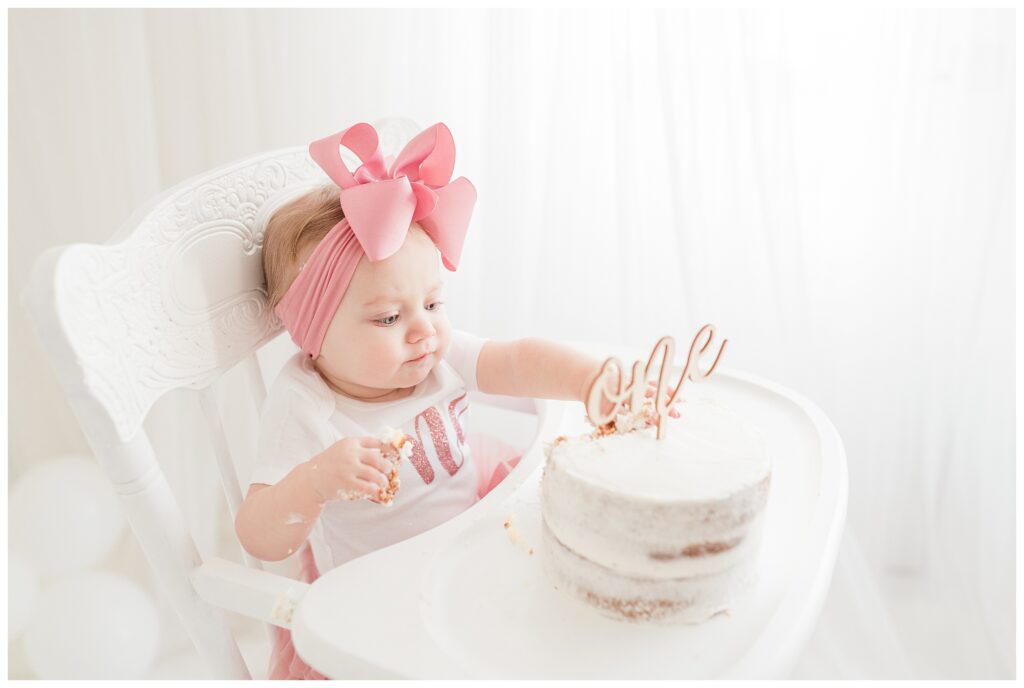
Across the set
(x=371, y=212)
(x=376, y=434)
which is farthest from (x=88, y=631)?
(x=371, y=212)

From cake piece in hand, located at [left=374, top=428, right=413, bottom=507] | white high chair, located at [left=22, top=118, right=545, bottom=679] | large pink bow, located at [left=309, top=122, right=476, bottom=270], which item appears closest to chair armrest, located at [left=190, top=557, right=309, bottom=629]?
white high chair, located at [left=22, top=118, right=545, bottom=679]

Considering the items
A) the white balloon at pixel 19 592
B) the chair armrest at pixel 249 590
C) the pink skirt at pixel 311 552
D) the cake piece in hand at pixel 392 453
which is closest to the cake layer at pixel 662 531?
the cake piece in hand at pixel 392 453

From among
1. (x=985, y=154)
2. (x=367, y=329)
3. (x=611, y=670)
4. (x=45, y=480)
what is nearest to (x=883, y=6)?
(x=985, y=154)

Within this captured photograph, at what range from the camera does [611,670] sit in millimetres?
625

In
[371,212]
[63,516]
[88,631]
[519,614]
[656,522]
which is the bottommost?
[88,631]

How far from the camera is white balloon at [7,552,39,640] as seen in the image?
134 centimetres

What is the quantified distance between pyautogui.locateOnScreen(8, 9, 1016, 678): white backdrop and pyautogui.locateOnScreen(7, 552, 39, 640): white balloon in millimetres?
178

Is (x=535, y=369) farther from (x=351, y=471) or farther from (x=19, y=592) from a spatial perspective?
(x=19, y=592)

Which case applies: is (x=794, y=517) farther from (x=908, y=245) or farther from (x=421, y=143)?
(x=908, y=245)

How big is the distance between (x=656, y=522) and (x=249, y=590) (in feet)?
1.30

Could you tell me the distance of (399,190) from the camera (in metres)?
0.88

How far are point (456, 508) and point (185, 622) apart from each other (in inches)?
14.0

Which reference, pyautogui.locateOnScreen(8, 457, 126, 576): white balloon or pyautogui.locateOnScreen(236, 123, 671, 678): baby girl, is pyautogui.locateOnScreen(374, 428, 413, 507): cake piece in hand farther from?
pyautogui.locateOnScreen(8, 457, 126, 576): white balloon

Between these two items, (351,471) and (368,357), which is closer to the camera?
(351,471)
